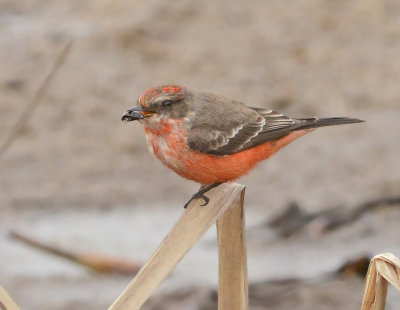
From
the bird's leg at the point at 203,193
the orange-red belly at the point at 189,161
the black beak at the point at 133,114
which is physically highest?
the black beak at the point at 133,114

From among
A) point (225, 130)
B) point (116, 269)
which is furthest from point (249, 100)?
point (225, 130)

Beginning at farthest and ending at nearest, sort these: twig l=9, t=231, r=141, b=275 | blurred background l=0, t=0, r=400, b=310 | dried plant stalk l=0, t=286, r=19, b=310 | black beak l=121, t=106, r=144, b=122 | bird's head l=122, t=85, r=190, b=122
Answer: blurred background l=0, t=0, r=400, b=310
twig l=9, t=231, r=141, b=275
bird's head l=122, t=85, r=190, b=122
black beak l=121, t=106, r=144, b=122
dried plant stalk l=0, t=286, r=19, b=310

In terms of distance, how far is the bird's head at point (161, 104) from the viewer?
612 centimetres

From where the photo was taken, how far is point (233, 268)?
4.80m

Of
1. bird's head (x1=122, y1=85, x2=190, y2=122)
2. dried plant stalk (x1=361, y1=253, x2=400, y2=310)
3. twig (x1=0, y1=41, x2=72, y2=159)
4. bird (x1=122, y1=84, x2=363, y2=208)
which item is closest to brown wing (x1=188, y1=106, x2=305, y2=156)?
bird (x1=122, y1=84, x2=363, y2=208)

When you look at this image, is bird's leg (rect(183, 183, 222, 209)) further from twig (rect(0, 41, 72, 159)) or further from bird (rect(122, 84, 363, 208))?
twig (rect(0, 41, 72, 159))

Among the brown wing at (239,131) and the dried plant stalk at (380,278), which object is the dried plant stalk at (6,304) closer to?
the dried plant stalk at (380,278)

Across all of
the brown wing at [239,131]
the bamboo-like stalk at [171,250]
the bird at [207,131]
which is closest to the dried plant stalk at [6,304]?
the bamboo-like stalk at [171,250]

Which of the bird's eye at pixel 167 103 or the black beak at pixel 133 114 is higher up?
the bird's eye at pixel 167 103

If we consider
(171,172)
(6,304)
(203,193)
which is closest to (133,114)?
(203,193)

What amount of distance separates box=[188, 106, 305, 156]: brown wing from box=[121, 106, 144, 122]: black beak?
0.37 m

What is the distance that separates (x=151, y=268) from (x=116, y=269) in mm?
4088

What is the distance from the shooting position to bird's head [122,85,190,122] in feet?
20.1

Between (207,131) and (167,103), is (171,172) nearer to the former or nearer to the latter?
(207,131)
